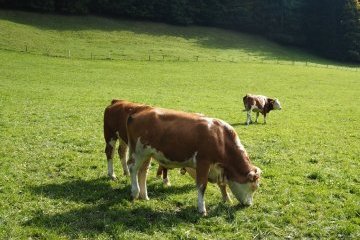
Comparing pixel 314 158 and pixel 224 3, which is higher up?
pixel 224 3

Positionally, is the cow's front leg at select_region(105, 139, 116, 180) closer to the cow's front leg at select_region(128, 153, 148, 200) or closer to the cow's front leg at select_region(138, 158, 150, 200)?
the cow's front leg at select_region(138, 158, 150, 200)

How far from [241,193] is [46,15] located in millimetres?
71115

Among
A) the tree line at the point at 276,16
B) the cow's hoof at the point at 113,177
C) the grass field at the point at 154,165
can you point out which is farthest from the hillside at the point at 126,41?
the cow's hoof at the point at 113,177

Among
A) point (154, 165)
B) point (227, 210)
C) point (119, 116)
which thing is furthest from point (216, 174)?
point (154, 165)

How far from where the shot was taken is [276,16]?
9188 centimetres

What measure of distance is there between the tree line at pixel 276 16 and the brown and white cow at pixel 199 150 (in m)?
73.9

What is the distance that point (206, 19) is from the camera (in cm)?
9006

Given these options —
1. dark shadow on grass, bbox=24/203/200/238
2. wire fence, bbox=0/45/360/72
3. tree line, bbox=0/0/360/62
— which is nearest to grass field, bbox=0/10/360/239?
dark shadow on grass, bbox=24/203/200/238

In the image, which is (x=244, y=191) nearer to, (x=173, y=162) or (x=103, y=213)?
(x=173, y=162)

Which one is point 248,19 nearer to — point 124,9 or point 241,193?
point 124,9

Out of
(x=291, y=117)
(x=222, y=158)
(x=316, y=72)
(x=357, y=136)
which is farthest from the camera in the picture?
(x=316, y=72)

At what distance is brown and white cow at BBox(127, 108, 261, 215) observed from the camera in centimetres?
1020

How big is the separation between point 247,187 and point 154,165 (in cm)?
475

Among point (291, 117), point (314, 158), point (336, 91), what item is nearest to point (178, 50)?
point (336, 91)
